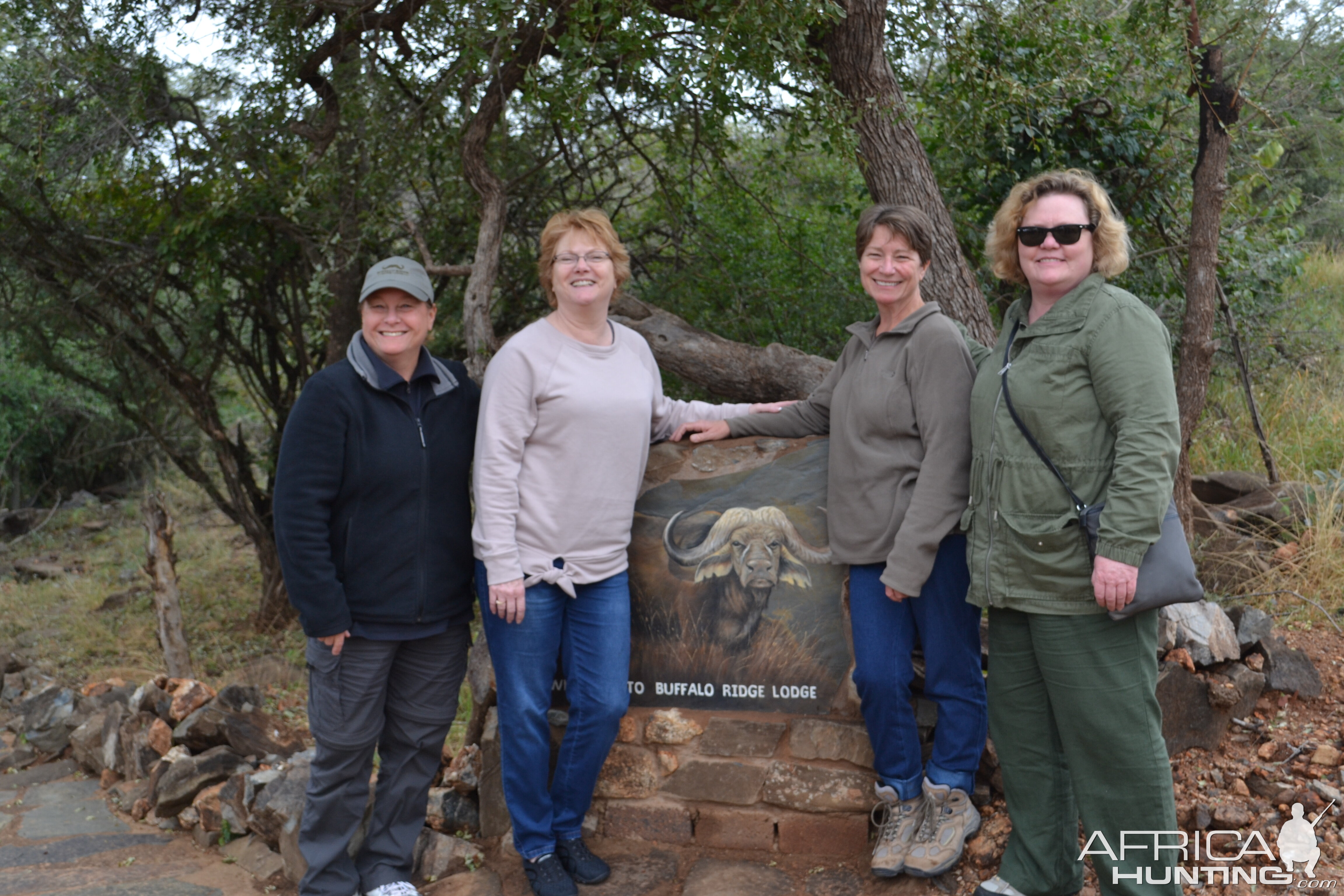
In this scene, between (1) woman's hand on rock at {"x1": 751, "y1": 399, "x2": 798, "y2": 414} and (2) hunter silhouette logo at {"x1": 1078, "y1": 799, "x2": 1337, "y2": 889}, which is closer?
(2) hunter silhouette logo at {"x1": 1078, "y1": 799, "x2": 1337, "y2": 889}

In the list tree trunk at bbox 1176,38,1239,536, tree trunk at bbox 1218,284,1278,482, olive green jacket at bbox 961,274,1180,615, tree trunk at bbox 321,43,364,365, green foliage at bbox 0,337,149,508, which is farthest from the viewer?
green foliage at bbox 0,337,149,508

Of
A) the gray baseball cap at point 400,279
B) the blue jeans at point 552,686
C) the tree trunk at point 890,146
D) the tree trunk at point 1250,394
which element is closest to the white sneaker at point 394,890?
the blue jeans at point 552,686

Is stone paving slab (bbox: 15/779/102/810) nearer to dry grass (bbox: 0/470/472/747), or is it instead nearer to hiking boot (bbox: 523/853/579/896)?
dry grass (bbox: 0/470/472/747)

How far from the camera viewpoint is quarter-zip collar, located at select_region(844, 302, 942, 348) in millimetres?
3006

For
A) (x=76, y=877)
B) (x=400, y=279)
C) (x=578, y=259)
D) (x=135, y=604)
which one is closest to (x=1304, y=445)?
(x=578, y=259)

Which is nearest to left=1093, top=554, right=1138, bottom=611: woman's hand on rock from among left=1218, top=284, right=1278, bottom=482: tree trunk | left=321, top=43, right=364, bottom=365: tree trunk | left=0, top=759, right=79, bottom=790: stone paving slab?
left=1218, top=284, right=1278, bottom=482: tree trunk

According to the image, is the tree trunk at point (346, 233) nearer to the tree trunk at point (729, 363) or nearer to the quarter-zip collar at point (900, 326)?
the tree trunk at point (729, 363)

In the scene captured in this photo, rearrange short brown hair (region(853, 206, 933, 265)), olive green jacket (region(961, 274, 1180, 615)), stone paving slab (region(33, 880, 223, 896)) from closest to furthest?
olive green jacket (region(961, 274, 1180, 615)) → short brown hair (region(853, 206, 933, 265)) → stone paving slab (region(33, 880, 223, 896))

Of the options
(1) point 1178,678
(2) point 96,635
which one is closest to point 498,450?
(1) point 1178,678

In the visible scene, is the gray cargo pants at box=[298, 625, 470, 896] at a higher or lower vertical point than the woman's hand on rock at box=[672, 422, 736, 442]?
lower

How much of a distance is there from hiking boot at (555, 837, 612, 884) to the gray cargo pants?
47cm

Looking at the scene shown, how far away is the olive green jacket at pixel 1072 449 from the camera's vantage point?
8.04 feet

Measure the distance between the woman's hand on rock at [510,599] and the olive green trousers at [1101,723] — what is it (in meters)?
1.32

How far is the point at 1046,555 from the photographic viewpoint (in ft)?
8.56
